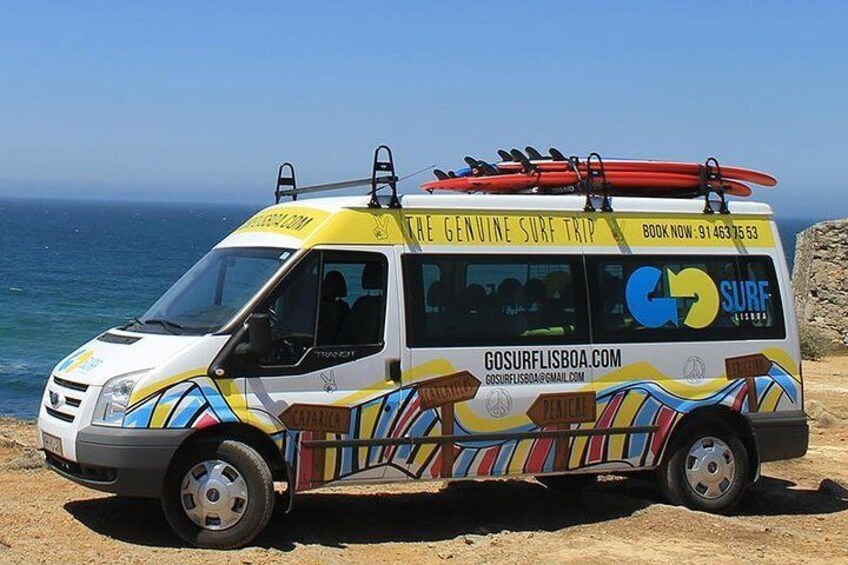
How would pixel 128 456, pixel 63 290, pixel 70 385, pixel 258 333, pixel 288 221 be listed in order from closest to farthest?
pixel 128 456
pixel 258 333
pixel 70 385
pixel 288 221
pixel 63 290

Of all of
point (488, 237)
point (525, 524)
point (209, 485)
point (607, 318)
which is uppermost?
point (488, 237)

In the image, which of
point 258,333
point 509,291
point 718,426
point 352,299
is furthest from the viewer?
point 718,426

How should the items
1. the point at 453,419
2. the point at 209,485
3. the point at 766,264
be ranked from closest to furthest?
1. the point at 209,485
2. the point at 453,419
3. the point at 766,264

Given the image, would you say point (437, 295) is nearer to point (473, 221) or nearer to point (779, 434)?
point (473, 221)

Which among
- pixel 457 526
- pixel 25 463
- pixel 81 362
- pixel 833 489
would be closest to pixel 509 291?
pixel 457 526

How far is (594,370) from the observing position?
939 cm

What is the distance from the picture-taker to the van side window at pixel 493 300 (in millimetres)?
8891

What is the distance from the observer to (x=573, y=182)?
32.3ft

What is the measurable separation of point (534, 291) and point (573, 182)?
3.44 ft

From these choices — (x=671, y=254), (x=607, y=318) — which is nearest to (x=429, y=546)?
(x=607, y=318)

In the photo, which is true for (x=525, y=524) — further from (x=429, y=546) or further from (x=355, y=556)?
(x=355, y=556)

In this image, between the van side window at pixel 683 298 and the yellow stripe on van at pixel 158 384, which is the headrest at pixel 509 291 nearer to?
the van side window at pixel 683 298

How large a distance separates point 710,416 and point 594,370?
113 cm

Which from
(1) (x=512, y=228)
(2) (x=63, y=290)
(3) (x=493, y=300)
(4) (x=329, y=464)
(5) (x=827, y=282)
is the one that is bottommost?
(4) (x=329, y=464)
